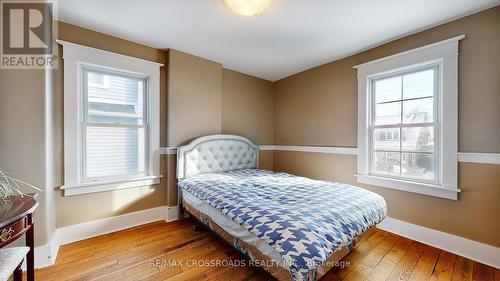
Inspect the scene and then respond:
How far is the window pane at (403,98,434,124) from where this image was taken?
2320 mm

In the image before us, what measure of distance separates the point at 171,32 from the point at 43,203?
2164 millimetres

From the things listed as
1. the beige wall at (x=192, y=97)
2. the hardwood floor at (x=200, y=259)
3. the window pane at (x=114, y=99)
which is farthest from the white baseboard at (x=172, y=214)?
the window pane at (x=114, y=99)

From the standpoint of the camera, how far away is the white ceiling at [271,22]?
1.91 metres

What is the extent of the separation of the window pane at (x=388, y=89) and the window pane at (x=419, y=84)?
0.25 ft

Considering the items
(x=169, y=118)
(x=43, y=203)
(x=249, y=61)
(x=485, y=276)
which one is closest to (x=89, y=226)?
(x=43, y=203)

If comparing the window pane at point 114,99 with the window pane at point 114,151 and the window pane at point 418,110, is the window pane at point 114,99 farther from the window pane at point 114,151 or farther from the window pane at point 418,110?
the window pane at point 418,110

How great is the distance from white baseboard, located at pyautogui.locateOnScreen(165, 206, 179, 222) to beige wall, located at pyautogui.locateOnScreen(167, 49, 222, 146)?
0.93 meters

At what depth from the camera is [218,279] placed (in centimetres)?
167

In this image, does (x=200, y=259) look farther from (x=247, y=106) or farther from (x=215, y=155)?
(x=247, y=106)

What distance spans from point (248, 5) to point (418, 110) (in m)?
2.29

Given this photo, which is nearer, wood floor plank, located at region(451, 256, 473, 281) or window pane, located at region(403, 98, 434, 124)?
wood floor plank, located at region(451, 256, 473, 281)

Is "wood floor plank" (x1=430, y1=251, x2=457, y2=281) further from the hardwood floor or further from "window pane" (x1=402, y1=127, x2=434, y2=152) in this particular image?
"window pane" (x1=402, y1=127, x2=434, y2=152)

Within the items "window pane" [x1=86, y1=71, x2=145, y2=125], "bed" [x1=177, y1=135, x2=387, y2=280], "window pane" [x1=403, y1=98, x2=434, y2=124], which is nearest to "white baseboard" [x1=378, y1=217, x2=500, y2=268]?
"bed" [x1=177, y1=135, x2=387, y2=280]

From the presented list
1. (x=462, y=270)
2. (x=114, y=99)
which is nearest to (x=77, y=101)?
(x=114, y=99)
